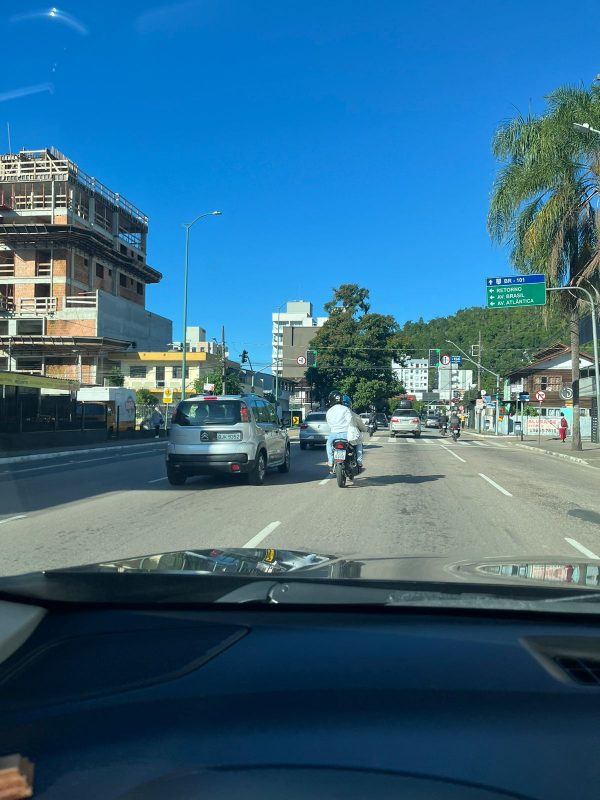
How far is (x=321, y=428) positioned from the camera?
2841 cm

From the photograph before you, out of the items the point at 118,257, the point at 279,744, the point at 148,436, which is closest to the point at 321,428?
the point at 148,436

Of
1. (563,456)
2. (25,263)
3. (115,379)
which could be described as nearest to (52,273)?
(25,263)

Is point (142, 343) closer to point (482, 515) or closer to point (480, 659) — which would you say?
point (482, 515)

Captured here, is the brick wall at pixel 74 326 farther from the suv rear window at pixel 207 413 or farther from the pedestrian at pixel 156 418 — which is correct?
the suv rear window at pixel 207 413

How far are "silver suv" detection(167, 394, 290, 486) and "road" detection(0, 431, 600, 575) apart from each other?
49 centimetres

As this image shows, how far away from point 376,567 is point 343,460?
1035 centimetres

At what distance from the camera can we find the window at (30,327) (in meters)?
55.1

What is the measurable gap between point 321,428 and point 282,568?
25.0 meters

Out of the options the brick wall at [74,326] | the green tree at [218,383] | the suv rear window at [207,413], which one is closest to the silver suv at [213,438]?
the suv rear window at [207,413]

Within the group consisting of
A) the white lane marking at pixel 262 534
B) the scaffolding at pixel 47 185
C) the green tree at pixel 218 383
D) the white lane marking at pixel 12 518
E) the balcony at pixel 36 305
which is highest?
the scaffolding at pixel 47 185

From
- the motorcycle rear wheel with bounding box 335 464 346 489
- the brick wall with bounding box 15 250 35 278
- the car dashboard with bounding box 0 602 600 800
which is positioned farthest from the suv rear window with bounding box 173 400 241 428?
the brick wall with bounding box 15 250 35 278

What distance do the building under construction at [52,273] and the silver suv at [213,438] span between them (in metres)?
41.1

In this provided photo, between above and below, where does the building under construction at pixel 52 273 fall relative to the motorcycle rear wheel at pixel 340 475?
above

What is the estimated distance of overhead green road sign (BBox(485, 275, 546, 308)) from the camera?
27531mm
